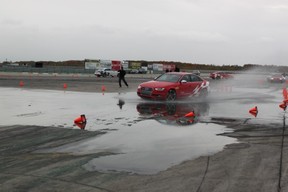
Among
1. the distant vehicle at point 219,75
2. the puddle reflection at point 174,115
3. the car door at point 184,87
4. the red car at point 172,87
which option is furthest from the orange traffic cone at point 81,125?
the distant vehicle at point 219,75

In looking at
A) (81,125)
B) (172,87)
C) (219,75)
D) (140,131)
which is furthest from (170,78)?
(219,75)

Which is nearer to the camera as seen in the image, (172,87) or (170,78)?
(172,87)

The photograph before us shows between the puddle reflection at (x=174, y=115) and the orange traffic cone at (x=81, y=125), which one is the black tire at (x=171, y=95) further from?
the orange traffic cone at (x=81, y=125)

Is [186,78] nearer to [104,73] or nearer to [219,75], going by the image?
[104,73]

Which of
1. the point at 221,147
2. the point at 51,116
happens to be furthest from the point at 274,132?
the point at 51,116

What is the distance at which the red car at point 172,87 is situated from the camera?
1780 centimetres

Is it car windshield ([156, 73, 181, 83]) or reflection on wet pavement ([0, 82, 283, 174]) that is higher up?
car windshield ([156, 73, 181, 83])

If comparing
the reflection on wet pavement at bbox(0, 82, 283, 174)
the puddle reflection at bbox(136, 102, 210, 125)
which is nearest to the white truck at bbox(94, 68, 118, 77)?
the reflection on wet pavement at bbox(0, 82, 283, 174)

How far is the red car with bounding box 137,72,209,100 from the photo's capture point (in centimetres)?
1780

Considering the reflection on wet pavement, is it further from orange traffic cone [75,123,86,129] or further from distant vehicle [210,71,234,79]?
distant vehicle [210,71,234,79]

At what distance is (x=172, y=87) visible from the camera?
18.1 metres

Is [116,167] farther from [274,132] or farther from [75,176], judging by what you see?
[274,132]

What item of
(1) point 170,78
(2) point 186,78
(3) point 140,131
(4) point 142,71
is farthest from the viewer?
(4) point 142,71

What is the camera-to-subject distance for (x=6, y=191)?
472 cm
